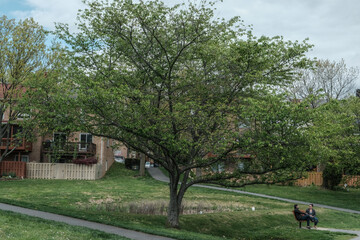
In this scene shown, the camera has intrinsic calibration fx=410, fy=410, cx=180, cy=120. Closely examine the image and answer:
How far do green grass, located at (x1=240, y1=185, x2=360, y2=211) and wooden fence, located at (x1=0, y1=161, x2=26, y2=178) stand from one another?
2031 cm

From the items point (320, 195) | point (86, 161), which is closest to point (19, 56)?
point (86, 161)

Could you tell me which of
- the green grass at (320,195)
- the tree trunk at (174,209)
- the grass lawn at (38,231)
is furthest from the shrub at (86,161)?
the grass lawn at (38,231)

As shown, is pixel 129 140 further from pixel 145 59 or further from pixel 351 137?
pixel 351 137

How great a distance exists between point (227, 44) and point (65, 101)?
24.4 feet

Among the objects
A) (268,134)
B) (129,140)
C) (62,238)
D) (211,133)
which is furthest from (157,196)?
(62,238)

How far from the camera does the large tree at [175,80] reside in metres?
16.3

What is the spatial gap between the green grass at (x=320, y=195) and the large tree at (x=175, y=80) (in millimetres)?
16777

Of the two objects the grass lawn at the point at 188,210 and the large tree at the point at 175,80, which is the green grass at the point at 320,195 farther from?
the large tree at the point at 175,80

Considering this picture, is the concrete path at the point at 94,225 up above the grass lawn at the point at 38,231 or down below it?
below

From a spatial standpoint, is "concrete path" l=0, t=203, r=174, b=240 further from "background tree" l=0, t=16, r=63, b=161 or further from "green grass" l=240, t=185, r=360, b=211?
"green grass" l=240, t=185, r=360, b=211

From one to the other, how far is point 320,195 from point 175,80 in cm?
2386

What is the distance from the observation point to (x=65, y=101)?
16.2 m

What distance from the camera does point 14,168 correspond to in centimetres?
3800

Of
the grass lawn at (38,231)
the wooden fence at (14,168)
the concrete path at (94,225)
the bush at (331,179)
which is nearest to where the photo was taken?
the grass lawn at (38,231)
